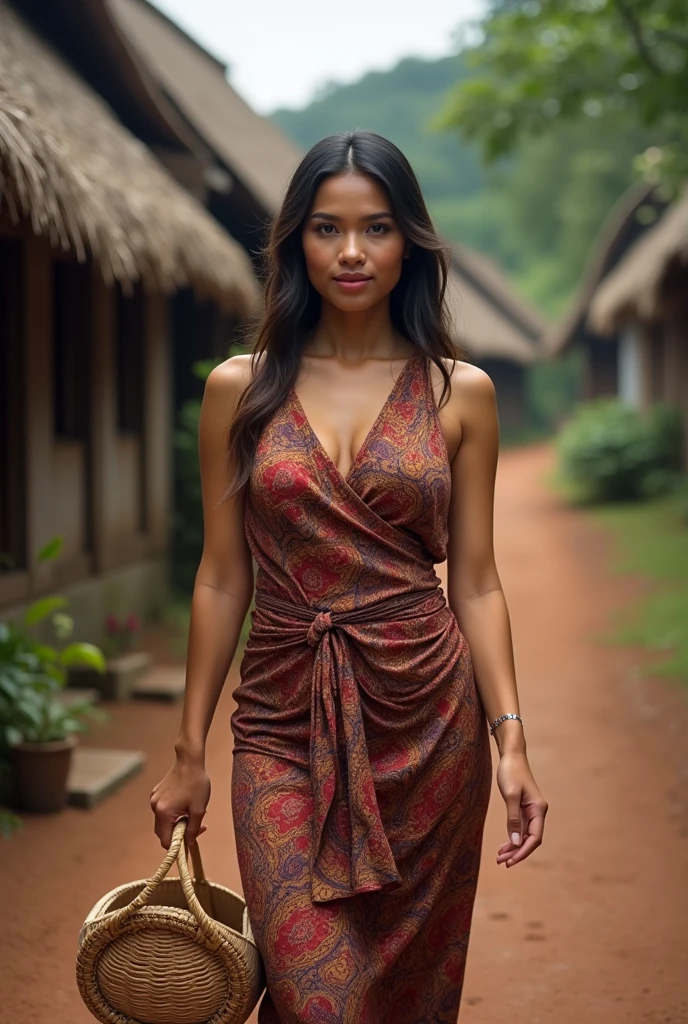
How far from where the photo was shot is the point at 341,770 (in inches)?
93.0

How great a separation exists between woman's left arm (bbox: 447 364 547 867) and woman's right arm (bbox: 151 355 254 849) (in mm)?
426

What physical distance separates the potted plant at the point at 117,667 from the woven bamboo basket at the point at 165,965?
4.98 meters

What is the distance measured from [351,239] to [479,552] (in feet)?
2.18

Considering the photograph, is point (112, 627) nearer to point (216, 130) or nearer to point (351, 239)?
point (351, 239)

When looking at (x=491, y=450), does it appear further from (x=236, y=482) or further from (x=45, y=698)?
(x=45, y=698)

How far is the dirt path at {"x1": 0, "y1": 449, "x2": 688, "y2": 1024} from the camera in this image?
145 inches


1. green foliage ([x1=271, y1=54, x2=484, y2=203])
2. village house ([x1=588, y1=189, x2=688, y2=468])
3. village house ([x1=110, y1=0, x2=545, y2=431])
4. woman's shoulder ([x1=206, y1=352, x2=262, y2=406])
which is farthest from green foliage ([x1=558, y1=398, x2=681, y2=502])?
green foliage ([x1=271, y1=54, x2=484, y2=203])

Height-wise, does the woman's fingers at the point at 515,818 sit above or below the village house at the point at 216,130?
below

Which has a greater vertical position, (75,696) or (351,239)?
(351,239)

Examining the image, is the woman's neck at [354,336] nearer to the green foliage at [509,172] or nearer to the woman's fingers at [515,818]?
the woman's fingers at [515,818]

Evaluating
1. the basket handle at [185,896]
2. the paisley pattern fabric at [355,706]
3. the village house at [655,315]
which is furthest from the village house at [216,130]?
the basket handle at [185,896]

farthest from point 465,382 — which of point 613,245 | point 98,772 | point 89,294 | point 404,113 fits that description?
point 404,113

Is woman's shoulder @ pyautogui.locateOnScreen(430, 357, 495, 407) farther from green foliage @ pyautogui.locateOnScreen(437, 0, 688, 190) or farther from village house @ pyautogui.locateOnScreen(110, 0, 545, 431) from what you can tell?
green foliage @ pyautogui.locateOnScreen(437, 0, 688, 190)

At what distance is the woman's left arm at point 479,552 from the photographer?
8.23 feet
